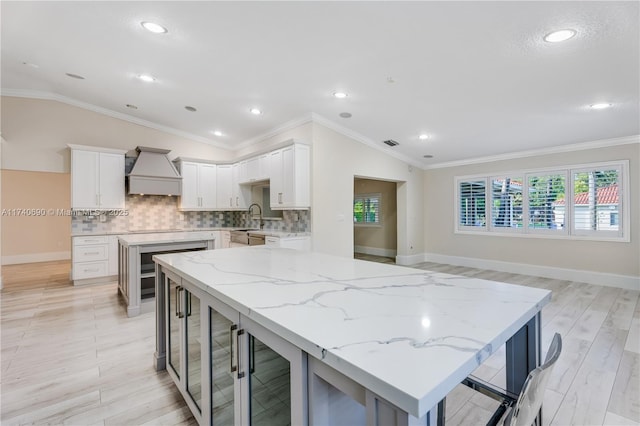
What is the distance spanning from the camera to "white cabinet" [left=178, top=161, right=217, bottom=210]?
20.0 feet

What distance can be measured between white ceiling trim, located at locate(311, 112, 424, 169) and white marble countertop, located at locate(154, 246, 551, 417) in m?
3.58

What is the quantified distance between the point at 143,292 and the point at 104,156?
124 inches

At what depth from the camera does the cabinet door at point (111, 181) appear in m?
5.28

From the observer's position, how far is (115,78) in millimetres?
4199

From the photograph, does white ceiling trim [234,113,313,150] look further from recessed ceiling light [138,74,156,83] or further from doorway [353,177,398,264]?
doorway [353,177,398,264]

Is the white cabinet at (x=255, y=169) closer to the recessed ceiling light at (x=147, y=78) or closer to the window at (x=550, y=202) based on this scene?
the recessed ceiling light at (x=147, y=78)

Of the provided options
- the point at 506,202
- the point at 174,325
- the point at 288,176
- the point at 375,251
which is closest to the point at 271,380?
the point at 174,325

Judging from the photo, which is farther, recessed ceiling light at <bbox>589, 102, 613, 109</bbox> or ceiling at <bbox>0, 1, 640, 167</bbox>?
recessed ceiling light at <bbox>589, 102, 613, 109</bbox>

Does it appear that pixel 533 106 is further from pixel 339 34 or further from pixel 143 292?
pixel 143 292

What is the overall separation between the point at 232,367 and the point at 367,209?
7.46m

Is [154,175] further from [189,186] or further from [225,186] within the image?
[225,186]

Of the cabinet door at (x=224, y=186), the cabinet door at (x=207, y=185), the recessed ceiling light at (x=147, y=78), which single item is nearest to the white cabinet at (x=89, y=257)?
the cabinet door at (x=207, y=185)

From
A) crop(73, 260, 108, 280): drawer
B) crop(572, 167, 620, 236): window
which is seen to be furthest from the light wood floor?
crop(572, 167, 620, 236): window

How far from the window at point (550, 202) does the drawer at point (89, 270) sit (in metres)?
7.11
